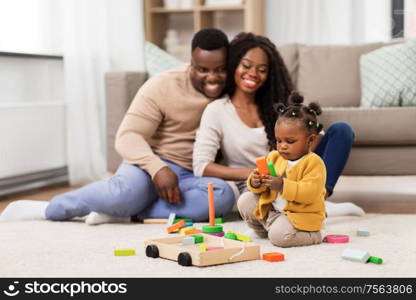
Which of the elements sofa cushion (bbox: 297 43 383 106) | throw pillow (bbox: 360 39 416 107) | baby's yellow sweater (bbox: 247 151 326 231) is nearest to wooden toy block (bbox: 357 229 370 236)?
baby's yellow sweater (bbox: 247 151 326 231)

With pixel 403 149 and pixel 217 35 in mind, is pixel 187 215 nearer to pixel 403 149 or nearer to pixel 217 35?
pixel 217 35

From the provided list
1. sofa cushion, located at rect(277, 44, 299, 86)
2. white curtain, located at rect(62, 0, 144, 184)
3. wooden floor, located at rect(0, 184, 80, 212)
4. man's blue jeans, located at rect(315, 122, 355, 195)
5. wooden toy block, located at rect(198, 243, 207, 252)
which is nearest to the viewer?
wooden toy block, located at rect(198, 243, 207, 252)

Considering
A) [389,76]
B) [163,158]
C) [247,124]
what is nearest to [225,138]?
[247,124]

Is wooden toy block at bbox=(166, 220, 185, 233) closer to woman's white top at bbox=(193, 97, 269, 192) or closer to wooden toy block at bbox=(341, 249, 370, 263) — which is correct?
woman's white top at bbox=(193, 97, 269, 192)

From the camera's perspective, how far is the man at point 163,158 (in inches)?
103

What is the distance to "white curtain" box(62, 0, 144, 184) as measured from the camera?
4059mm

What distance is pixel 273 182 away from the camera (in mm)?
2047

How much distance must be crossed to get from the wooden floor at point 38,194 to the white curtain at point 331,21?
166 cm

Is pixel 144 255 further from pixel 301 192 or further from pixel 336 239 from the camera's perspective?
pixel 336 239

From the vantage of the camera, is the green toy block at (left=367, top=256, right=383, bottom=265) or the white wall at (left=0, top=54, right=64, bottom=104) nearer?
the green toy block at (left=367, top=256, right=383, bottom=265)

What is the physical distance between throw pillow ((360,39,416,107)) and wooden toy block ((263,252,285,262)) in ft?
5.08

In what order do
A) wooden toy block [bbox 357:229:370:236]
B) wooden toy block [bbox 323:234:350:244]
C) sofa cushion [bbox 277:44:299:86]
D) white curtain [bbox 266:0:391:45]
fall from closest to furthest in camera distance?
wooden toy block [bbox 323:234:350:244] → wooden toy block [bbox 357:229:370:236] → sofa cushion [bbox 277:44:299:86] → white curtain [bbox 266:0:391:45]

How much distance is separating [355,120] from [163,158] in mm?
839

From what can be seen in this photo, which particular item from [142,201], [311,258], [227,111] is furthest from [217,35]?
[311,258]
